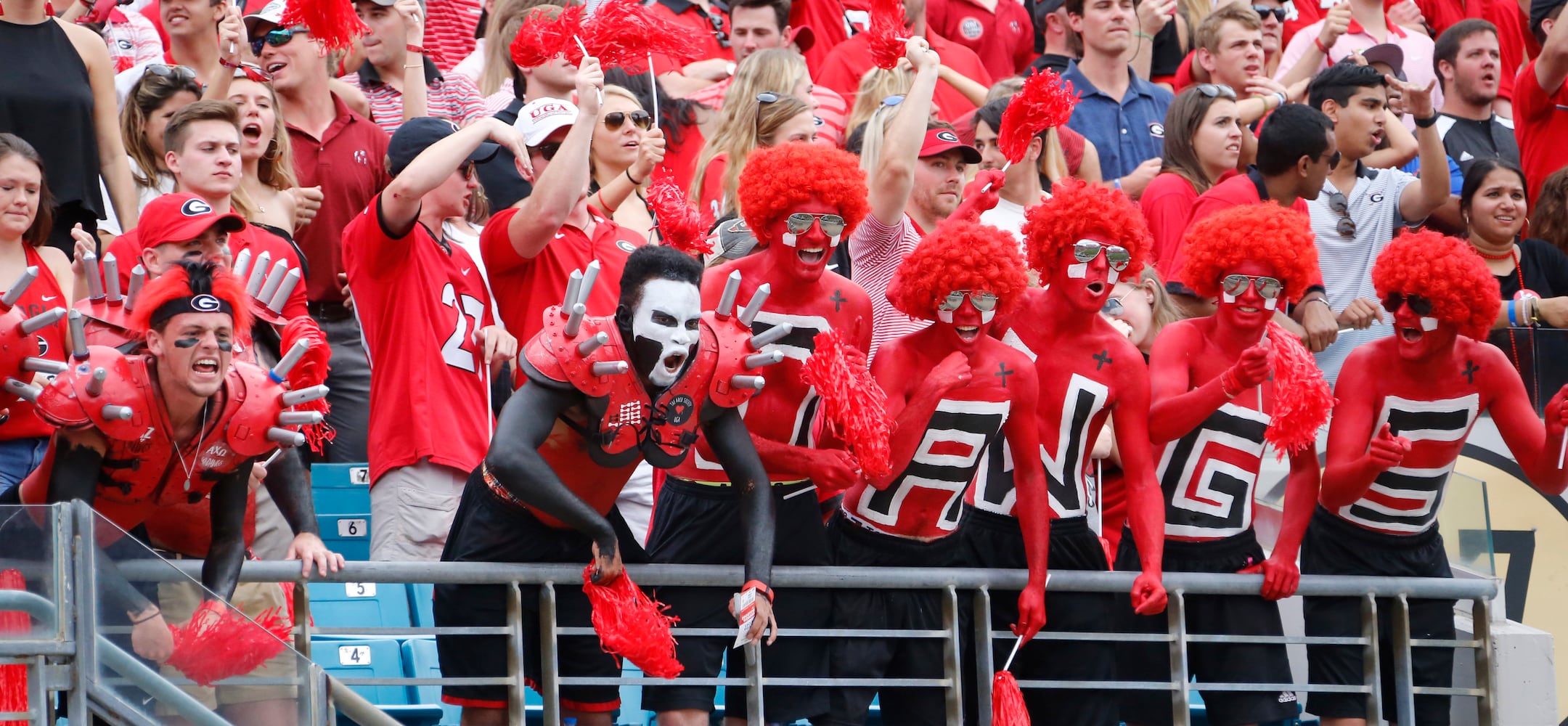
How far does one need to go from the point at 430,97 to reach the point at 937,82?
237 centimetres

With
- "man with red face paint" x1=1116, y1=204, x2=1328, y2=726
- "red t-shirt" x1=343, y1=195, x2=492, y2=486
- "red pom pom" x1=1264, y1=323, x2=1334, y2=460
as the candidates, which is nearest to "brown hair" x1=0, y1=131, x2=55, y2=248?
"red t-shirt" x1=343, y1=195, x2=492, y2=486

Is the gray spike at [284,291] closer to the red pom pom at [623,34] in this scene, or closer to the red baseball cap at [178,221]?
the red baseball cap at [178,221]

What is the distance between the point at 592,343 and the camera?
176 inches

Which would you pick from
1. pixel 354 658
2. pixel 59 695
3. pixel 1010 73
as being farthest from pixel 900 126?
pixel 1010 73

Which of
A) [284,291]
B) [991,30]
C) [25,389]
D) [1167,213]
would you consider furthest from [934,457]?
[991,30]

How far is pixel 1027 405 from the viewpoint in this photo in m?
5.14

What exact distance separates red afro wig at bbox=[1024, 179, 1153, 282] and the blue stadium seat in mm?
2439

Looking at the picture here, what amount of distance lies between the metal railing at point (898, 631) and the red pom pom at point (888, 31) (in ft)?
6.24

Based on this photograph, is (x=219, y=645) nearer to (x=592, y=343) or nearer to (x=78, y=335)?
(x=78, y=335)

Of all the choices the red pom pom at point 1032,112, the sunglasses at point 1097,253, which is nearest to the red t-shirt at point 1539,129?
the red pom pom at point 1032,112

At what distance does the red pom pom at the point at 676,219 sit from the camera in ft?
17.1

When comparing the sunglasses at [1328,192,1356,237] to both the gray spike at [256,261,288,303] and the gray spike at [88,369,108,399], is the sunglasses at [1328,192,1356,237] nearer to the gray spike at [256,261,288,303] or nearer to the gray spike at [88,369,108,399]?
the gray spike at [256,261,288,303]

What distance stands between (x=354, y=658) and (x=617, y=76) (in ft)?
8.68

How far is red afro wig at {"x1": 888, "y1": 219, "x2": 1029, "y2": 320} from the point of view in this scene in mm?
5031
